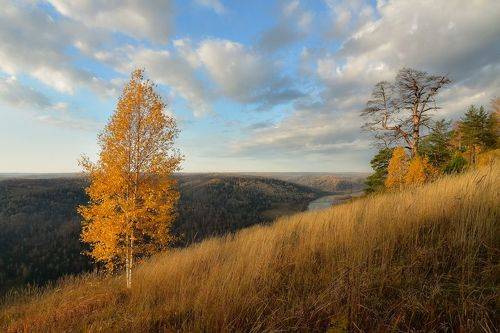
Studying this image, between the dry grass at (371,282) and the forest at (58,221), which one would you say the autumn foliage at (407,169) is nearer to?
the dry grass at (371,282)

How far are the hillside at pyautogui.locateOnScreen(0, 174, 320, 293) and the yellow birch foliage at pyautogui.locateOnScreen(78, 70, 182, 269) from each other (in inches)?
971

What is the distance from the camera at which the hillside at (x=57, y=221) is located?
258 feet

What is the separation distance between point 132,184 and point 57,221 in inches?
5513

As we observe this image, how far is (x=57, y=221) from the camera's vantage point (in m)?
129

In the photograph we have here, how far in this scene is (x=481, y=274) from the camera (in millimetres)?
3031

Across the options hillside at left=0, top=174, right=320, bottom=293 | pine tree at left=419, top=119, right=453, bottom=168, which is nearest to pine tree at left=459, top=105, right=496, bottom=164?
pine tree at left=419, top=119, right=453, bottom=168

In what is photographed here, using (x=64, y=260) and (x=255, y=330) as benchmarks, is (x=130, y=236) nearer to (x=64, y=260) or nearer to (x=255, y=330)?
(x=255, y=330)

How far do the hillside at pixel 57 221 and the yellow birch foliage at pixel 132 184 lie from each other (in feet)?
80.9

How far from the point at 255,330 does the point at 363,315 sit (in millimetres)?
930

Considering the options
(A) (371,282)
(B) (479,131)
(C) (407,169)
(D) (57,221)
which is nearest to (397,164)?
(C) (407,169)

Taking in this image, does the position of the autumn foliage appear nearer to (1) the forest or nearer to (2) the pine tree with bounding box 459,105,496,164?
(2) the pine tree with bounding box 459,105,496,164

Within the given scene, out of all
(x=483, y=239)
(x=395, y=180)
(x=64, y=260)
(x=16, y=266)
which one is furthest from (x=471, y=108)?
(x=16, y=266)

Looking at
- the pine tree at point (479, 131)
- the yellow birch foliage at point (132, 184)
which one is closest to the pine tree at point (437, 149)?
the pine tree at point (479, 131)

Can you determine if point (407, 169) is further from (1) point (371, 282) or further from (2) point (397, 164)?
(1) point (371, 282)
